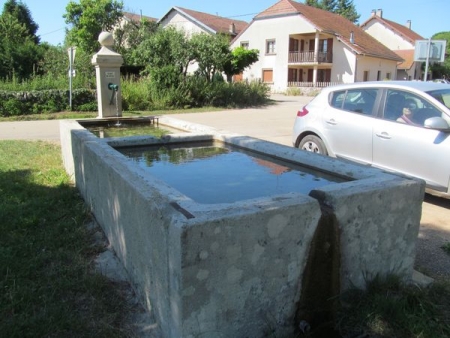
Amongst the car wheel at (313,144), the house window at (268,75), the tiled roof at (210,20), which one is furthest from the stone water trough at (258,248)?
the tiled roof at (210,20)

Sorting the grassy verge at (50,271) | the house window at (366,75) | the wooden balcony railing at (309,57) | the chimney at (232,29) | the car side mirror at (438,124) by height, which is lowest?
the grassy verge at (50,271)

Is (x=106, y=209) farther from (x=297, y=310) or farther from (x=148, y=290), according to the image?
(x=297, y=310)

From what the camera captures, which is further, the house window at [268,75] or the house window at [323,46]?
the house window at [268,75]

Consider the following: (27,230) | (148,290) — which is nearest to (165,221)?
(148,290)

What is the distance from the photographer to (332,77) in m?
41.2

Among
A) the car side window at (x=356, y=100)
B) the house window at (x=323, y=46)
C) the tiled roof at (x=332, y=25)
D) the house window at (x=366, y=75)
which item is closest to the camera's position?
the car side window at (x=356, y=100)

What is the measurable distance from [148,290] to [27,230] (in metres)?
2.31

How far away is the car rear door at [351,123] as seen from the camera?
20.2ft

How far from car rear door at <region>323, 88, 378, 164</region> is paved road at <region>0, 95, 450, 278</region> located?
1.23 m

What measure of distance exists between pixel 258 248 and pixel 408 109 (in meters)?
4.34

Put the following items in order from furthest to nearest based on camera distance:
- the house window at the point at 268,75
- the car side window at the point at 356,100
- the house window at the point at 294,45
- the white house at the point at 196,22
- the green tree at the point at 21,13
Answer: the white house at the point at 196,22 → the house window at the point at 268,75 → the green tree at the point at 21,13 → the house window at the point at 294,45 → the car side window at the point at 356,100

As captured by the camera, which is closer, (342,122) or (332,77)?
(342,122)

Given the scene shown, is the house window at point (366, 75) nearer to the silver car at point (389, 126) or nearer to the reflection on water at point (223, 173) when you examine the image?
the silver car at point (389, 126)

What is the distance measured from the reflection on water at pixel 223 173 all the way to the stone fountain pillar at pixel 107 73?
5472 mm
